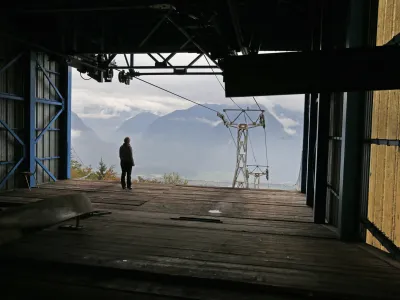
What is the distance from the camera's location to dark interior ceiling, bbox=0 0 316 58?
8484 mm

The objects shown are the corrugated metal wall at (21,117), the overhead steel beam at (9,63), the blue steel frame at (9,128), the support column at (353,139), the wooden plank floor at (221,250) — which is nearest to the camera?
the wooden plank floor at (221,250)

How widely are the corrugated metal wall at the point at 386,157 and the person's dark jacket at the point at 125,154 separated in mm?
8321

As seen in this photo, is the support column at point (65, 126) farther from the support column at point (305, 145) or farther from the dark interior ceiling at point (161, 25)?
the support column at point (305, 145)

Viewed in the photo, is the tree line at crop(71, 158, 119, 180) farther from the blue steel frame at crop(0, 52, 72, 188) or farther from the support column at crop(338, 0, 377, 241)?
the support column at crop(338, 0, 377, 241)

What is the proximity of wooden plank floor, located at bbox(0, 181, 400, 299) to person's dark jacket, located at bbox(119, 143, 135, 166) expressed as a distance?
2.65 m

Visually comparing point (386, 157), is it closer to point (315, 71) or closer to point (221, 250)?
point (221, 250)

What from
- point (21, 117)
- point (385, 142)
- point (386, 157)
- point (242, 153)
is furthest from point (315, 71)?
point (242, 153)

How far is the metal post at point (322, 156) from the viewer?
736 centimetres

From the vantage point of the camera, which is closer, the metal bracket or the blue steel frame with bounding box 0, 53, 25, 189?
the metal bracket

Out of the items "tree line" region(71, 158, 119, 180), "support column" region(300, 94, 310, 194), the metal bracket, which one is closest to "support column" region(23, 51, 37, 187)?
"support column" region(300, 94, 310, 194)

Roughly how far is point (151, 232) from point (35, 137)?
8439 millimetres

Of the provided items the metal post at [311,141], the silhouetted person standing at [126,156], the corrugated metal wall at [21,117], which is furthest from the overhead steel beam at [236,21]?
the corrugated metal wall at [21,117]

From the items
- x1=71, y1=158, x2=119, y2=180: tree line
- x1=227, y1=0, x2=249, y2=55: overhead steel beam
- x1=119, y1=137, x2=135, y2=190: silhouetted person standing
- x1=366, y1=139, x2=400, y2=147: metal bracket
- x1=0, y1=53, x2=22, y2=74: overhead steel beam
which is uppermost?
x1=227, y1=0, x2=249, y2=55: overhead steel beam

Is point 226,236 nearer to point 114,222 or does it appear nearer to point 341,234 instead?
point 341,234
